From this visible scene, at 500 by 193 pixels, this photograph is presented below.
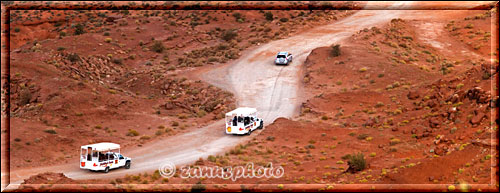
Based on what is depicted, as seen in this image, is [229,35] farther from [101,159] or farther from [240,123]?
[101,159]

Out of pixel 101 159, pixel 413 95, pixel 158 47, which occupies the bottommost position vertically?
pixel 101 159

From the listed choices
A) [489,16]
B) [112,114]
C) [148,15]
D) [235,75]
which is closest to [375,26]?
[489,16]

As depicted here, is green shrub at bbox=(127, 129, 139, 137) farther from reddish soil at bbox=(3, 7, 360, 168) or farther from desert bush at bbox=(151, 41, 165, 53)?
desert bush at bbox=(151, 41, 165, 53)

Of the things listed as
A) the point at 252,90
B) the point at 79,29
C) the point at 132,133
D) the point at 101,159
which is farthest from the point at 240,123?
the point at 79,29

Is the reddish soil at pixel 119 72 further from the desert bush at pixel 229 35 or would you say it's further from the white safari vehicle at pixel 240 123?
the white safari vehicle at pixel 240 123

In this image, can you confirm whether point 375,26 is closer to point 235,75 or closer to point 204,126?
point 235,75

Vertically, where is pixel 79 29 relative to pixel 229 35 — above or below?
above

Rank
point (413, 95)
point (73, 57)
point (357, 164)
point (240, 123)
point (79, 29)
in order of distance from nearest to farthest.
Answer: point (357, 164) → point (240, 123) → point (413, 95) → point (73, 57) → point (79, 29)

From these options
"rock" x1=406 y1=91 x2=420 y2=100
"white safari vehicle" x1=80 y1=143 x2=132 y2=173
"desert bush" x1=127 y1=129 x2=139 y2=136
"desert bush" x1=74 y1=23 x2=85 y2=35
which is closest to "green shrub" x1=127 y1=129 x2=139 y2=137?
"desert bush" x1=127 y1=129 x2=139 y2=136

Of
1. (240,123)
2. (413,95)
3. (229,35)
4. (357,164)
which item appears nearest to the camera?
(357,164)

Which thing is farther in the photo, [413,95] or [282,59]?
[282,59]
